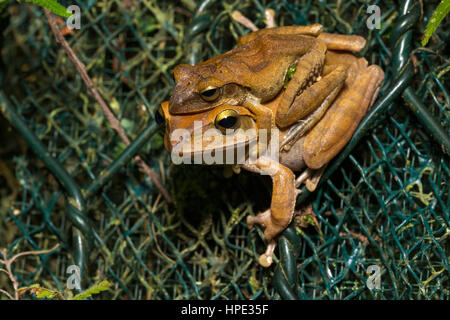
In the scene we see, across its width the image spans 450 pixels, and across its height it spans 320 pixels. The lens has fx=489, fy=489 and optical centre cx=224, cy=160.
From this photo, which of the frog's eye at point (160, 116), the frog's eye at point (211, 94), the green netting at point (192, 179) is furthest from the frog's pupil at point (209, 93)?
the green netting at point (192, 179)

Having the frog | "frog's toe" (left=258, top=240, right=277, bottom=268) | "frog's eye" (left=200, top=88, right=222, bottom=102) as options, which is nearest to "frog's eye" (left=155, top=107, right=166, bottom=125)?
the frog

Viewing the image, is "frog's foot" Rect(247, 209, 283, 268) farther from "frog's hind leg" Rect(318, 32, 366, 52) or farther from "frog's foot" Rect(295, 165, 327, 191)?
"frog's hind leg" Rect(318, 32, 366, 52)

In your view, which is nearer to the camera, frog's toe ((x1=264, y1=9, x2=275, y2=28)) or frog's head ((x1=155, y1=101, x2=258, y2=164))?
frog's head ((x1=155, y1=101, x2=258, y2=164))

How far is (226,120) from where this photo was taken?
1753 mm

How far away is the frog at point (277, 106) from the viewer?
5.76 feet

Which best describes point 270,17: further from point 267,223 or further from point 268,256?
point 268,256

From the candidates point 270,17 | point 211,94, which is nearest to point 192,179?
point 211,94

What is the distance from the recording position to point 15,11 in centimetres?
288

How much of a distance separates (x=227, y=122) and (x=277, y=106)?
23 cm

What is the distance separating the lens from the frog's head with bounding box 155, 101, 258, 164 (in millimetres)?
1751

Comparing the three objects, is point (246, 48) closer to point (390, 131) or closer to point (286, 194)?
point (286, 194)

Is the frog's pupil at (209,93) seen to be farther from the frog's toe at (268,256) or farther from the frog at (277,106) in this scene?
the frog's toe at (268,256)

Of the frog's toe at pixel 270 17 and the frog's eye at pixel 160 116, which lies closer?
the frog's eye at pixel 160 116
